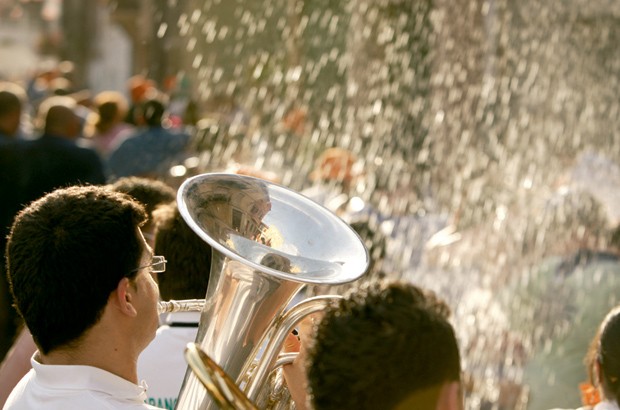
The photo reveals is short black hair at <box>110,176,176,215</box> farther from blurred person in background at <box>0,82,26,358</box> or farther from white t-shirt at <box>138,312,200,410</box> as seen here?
blurred person in background at <box>0,82,26,358</box>

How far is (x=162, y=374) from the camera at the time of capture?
10.0ft

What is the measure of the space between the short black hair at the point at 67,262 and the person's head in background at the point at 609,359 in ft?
3.75

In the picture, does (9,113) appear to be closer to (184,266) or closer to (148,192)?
(148,192)

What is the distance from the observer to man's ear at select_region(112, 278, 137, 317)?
7.95 ft

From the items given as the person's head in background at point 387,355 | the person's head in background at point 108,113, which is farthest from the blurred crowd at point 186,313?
the person's head in background at point 108,113

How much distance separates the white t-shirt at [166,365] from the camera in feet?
10.1

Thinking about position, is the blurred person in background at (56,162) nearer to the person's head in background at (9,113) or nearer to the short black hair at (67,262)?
the person's head in background at (9,113)

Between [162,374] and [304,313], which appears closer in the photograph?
[304,313]

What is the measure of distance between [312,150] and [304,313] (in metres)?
6.94

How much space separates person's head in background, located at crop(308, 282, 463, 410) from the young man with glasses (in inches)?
26.3

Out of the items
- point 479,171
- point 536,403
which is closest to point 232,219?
point 536,403

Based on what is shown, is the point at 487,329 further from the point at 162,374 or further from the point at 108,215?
the point at 108,215

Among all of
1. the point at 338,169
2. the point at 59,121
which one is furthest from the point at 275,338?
the point at 59,121

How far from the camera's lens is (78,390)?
2352 millimetres
